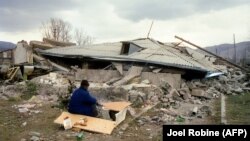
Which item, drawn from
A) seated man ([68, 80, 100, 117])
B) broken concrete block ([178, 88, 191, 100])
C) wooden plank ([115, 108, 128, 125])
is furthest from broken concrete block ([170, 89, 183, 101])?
seated man ([68, 80, 100, 117])

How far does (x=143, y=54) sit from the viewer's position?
1852cm

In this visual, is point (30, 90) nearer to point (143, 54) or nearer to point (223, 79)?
point (143, 54)

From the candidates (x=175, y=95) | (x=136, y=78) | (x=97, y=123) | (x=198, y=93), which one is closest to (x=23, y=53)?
(x=136, y=78)

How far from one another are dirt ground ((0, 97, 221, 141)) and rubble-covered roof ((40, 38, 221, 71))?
227 inches

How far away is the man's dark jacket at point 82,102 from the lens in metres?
9.62

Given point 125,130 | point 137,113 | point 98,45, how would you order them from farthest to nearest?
1. point 98,45
2. point 137,113
3. point 125,130

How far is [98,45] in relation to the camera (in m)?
22.7

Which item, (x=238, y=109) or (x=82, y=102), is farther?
(x=238, y=109)

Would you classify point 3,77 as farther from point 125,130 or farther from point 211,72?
point 125,130

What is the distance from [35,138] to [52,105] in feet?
12.8

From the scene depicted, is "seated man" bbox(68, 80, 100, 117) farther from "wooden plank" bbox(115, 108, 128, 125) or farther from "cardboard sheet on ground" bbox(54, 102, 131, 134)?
"wooden plank" bbox(115, 108, 128, 125)

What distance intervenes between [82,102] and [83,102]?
Result: 24 millimetres

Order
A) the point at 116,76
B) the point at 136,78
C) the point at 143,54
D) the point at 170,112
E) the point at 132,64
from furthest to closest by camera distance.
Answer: the point at 143,54
the point at 132,64
the point at 116,76
the point at 136,78
the point at 170,112

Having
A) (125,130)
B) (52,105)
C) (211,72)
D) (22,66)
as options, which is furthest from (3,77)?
(125,130)
